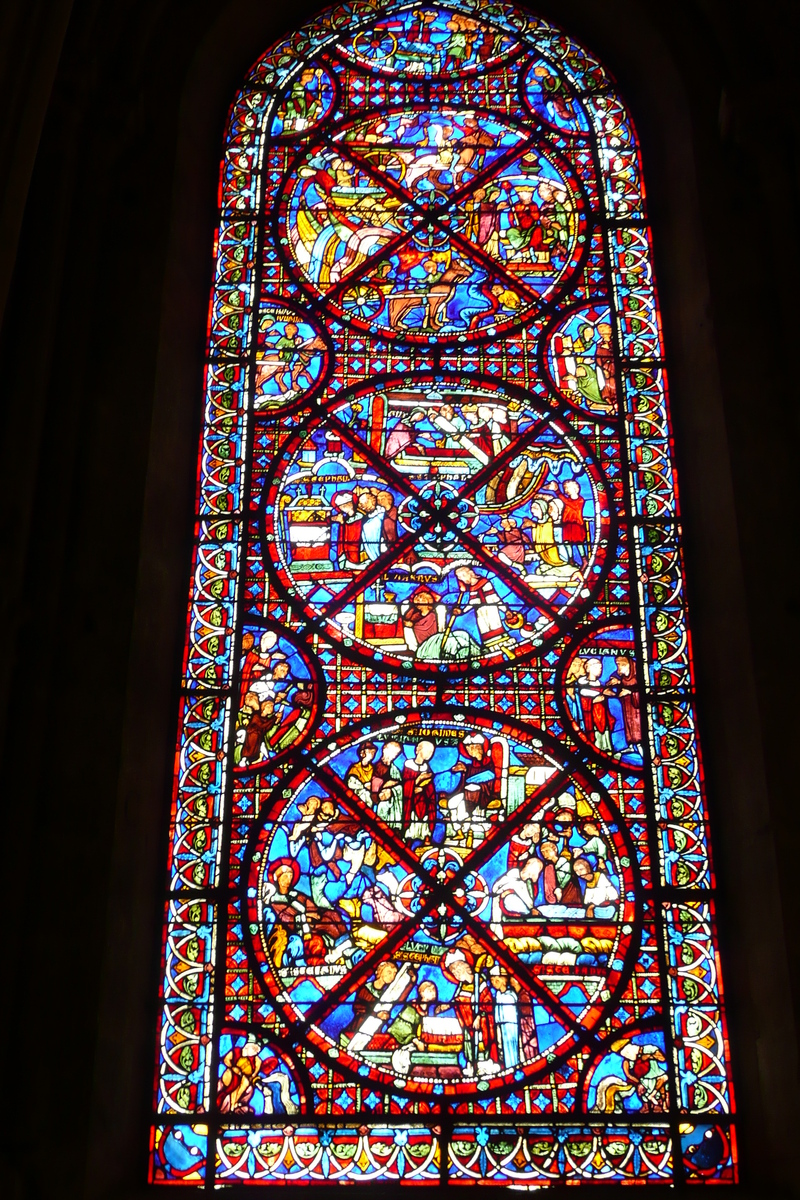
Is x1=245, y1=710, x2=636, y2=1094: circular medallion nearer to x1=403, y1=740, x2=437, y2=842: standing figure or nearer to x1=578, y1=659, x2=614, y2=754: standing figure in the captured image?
x1=403, y1=740, x2=437, y2=842: standing figure

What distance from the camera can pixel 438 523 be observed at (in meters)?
6.22

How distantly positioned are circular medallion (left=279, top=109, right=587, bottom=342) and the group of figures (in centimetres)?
43

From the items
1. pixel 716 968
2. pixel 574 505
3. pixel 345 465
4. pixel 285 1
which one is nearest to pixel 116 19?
pixel 285 1

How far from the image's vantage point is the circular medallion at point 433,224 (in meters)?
6.75

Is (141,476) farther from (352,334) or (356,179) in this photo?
(356,179)

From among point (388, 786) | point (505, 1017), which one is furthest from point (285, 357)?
point (505, 1017)

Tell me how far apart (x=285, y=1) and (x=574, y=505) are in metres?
2.70

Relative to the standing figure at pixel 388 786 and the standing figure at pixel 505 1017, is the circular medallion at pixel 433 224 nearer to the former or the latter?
the standing figure at pixel 388 786

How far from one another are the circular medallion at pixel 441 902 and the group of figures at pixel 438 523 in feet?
1.28

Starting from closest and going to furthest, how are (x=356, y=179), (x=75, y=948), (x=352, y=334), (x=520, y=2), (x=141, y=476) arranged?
(x=75, y=948) → (x=141, y=476) → (x=352, y=334) → (x=356, y=179) → (x=520, y=2)

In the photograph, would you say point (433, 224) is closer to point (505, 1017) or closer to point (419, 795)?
point (419, 795)

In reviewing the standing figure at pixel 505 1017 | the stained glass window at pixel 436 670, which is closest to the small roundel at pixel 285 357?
the stained glass window at pixel 436 670

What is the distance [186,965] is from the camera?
5.43 meters

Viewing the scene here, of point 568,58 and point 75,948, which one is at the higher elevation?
point 568,58
